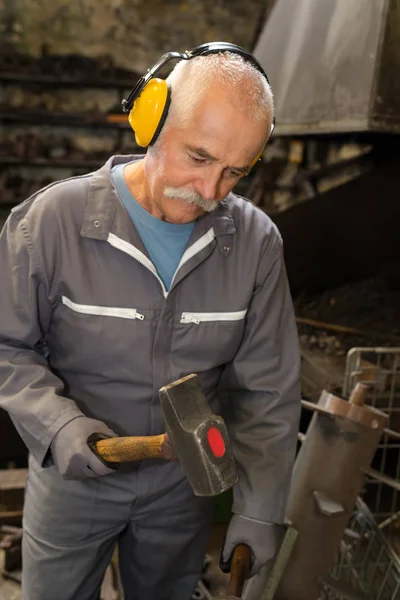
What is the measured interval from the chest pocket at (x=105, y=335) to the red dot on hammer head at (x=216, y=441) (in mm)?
299

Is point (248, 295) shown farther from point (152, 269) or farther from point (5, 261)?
point (5, 261)

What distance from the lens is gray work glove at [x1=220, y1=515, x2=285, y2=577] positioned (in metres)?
1.33

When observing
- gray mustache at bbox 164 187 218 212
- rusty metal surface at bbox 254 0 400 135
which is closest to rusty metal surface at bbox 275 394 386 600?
gray mustache at bbox 164 187 218 212

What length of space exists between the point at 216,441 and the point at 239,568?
1.48 feet

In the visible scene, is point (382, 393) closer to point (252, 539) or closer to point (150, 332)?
point (252, 539)

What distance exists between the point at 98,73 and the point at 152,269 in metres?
4.44

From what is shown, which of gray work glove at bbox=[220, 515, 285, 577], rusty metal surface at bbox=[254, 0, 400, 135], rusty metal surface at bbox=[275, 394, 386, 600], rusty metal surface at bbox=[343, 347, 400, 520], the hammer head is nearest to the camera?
the hammer head

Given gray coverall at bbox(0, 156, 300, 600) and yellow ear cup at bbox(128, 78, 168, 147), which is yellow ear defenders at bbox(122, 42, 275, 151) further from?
gray coverall at bbox(0, 156, 300, 600)

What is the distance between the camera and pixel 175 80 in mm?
1129

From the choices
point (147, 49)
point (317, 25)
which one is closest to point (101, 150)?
point (147, 49)

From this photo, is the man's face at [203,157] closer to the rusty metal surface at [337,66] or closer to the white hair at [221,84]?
the white hair at [221,84]

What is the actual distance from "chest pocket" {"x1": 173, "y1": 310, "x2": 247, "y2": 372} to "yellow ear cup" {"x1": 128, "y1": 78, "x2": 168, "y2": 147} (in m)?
0.41

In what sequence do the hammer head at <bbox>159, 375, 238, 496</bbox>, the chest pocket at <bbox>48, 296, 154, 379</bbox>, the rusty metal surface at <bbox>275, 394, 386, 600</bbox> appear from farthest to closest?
the rusty metal surface at <bbox>275, 394, 386, 600</bbox>
the chest pocket at <bbox>48, 296, 154, 379</bbox>
the hammer head at <bbox>159, 375, 238, 496</bbox>

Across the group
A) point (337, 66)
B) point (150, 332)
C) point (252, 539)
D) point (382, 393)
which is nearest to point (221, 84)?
point (150, 332)
